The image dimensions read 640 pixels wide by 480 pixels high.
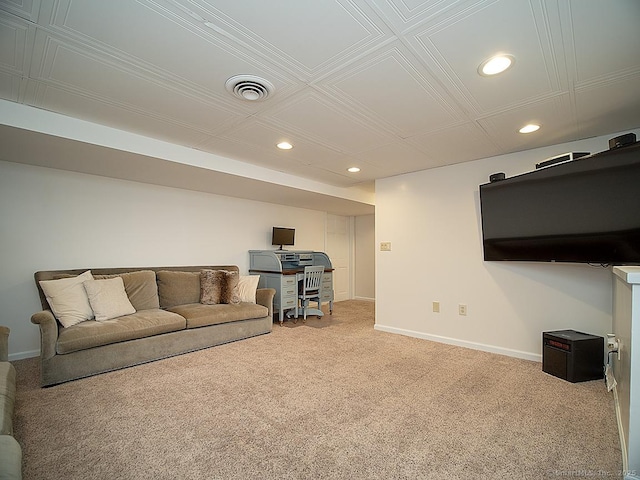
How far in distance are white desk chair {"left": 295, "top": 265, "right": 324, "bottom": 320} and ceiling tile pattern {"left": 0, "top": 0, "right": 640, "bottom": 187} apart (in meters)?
2.58

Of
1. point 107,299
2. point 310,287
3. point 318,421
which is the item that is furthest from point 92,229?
point 318,421

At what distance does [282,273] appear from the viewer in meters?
4.68

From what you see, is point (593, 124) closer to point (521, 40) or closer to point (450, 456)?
point (521, 40)

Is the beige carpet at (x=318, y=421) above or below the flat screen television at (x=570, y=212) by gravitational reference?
below

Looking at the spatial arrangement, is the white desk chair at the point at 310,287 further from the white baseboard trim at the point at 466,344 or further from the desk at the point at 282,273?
the white baseboard trim at the point at 466,344

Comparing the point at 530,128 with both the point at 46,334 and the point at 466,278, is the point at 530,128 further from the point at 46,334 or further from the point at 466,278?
the point at 46,334

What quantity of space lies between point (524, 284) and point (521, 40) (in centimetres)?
257

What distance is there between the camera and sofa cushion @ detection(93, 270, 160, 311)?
3514 millimetres

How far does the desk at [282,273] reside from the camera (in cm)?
472

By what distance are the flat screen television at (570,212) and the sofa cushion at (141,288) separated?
3.95 meters

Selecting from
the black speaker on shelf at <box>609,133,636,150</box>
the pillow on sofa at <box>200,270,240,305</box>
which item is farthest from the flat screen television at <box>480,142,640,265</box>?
the pillow on sofa at <box>200,270,240,305</box>

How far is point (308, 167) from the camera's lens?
12.9 feet

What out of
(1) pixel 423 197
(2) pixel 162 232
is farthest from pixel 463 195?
(2) pixel 162 232

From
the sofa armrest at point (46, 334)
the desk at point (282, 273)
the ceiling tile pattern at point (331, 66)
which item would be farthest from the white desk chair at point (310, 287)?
the sofa armrest at point (46, 334)
